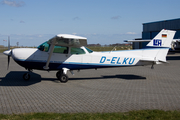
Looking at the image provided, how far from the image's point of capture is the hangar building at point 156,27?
39.4 meters

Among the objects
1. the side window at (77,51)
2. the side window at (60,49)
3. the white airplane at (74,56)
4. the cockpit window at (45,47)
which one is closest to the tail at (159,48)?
the white airplane at (74,56)

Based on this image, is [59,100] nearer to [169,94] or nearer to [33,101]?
[33,101]

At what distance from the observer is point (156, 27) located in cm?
→ 4603

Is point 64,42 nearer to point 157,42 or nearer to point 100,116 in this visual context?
point 157,42

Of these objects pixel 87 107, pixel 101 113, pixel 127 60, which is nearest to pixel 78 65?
pixel 127 60

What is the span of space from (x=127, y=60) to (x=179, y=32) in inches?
1227

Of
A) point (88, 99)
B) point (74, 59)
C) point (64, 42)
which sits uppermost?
point (64, 42)

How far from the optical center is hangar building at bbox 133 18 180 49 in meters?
39.4

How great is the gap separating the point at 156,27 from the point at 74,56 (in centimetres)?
3914

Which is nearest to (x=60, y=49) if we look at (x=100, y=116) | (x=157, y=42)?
(x=157, y=42)

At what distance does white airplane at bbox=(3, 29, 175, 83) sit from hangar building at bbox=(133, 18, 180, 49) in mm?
29387

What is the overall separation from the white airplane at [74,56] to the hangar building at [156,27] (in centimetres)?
2939

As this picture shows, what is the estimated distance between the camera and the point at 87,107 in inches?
239

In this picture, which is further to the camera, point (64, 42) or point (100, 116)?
point (64, 42)
